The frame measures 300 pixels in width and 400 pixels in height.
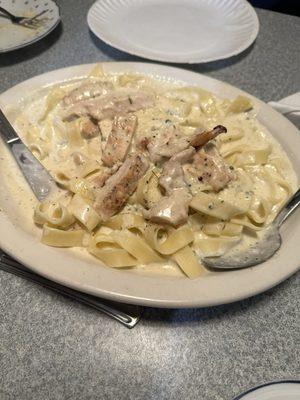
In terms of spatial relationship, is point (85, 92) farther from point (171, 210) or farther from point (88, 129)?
point (171, 210)

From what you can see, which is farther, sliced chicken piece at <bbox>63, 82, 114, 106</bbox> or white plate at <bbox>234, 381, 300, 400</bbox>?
sliced chicken piece at <bbox>63, 82, 114, 106</bbox>

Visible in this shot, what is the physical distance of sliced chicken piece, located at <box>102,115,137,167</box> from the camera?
1469mm

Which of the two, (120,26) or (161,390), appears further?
(120,26)

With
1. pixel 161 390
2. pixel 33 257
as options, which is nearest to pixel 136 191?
pixel 33 257

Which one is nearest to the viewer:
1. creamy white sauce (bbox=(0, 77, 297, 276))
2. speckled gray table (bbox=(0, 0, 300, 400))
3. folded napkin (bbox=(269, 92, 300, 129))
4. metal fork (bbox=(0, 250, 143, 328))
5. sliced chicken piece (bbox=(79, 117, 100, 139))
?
speckled gray table (bbox=(0, 0, 300, 400))

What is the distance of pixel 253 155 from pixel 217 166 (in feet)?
0.72

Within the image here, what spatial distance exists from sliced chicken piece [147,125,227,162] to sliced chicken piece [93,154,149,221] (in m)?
0.08

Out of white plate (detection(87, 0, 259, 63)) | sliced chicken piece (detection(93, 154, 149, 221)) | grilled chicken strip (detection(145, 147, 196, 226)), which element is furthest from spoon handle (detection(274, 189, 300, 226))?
white plate (detection(87, 0, 259, 63))

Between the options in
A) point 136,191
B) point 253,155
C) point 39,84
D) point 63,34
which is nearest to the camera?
point 136,191

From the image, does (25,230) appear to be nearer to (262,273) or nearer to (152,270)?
(152,270)

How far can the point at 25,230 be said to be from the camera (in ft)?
4.00

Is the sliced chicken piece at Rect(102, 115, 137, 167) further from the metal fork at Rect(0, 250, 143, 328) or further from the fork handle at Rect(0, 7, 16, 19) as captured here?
the fork handle at Rect(0, 7, 16, 19)

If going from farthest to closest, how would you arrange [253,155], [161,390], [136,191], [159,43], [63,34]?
1. [63,34]
2. [159,43]
3. [253,155]
4. [136,191]
5. [161,390]

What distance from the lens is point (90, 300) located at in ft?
3.83
